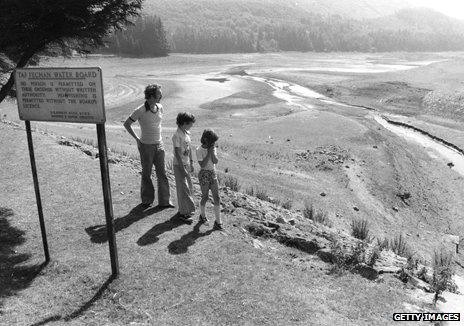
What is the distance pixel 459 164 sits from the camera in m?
27.4

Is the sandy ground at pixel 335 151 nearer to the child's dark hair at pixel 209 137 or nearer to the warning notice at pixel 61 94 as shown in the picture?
the child's dark hair at pixel 209 137

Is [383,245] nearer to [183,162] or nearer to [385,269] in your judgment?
[385,269]

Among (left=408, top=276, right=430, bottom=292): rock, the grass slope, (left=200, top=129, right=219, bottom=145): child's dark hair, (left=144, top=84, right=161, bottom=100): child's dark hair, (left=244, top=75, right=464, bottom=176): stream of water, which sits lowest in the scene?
(left=244, top=75, right=464, bottom=176): stream of water

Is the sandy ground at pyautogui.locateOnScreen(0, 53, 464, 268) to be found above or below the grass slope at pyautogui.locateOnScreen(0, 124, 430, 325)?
below

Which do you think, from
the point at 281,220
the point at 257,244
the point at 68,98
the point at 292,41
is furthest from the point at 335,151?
the point at 292,41

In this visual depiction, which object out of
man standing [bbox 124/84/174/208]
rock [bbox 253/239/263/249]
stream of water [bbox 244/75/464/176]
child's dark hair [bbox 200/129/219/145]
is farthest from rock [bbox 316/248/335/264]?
stream of water [bbox 244/75/464/176]

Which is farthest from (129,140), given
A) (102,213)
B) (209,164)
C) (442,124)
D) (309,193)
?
(442,124)

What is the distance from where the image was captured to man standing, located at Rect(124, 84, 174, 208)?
9148 mm

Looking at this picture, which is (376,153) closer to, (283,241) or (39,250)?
(283,241)

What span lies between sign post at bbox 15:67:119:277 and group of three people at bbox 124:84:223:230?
2102 millimetres

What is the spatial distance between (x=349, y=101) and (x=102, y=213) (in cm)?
4222

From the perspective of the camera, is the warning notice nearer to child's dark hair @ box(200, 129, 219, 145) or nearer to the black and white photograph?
the black and white photograph

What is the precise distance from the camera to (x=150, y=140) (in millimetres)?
9594

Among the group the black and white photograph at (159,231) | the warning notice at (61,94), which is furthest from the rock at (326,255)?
the warning notice at (61,94)
